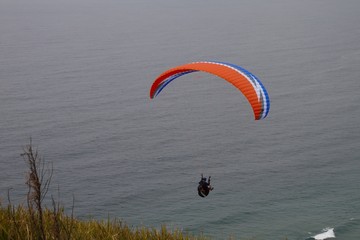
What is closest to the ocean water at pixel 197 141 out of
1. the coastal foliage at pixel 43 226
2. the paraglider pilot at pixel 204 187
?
the paraglider pilot at pixel 204 187

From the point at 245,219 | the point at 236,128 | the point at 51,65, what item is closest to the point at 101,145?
the point at 236,128

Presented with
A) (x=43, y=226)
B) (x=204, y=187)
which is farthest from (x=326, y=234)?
(x=43, y=226)

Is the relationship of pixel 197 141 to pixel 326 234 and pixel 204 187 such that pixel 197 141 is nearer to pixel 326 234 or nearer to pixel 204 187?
pixel 326 234

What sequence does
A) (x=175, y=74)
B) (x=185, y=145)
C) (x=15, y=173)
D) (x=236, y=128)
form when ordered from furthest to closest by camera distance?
(x=236, y=128) < (x=185, y=145) < (x=15, y=173) < (x=175, y=74)

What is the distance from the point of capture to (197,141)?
83.9 meters

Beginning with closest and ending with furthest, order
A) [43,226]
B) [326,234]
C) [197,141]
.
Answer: [43,226] → [326,234] → [197,141]

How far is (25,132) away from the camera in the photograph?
87312mm

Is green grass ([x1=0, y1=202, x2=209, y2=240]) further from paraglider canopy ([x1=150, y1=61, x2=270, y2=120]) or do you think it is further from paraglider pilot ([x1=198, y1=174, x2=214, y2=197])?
paraglider canopy ([x1=150, y1=61, x2=270, y2=120])

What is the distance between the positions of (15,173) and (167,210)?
23222 millimetres

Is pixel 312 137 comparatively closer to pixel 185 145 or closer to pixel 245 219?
pixel 185 145

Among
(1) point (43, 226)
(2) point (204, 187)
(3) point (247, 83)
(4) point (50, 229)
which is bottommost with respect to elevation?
(1) point (43, 226)

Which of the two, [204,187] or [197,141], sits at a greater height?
[197,141]

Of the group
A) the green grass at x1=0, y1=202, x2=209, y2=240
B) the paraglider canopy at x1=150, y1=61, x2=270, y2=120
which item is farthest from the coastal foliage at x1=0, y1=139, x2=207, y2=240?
Answer: the paraglider canopy at x1=150, y1=61, x2=270, y2=120

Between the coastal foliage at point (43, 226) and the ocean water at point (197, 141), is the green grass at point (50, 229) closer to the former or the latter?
the coastal foliage at point (43, 226)
